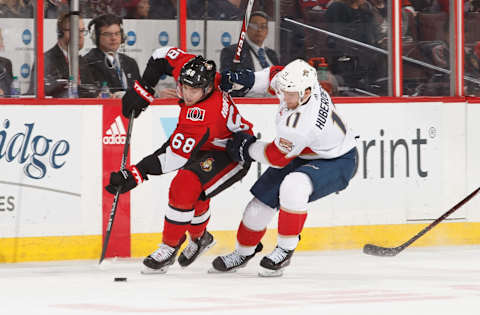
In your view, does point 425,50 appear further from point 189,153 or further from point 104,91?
point 189,153

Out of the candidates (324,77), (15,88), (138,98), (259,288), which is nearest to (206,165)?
(138,98)

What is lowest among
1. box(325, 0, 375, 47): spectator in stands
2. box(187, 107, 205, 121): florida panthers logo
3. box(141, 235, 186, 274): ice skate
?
box(141, 235, 186, 274): ice skate

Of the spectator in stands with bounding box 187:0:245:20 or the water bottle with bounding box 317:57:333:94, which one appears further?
the water bottle with bounding box 317:57:333:94

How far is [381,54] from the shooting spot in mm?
7039

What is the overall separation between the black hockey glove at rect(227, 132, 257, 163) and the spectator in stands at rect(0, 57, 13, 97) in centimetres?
141

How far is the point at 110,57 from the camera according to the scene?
6.42m

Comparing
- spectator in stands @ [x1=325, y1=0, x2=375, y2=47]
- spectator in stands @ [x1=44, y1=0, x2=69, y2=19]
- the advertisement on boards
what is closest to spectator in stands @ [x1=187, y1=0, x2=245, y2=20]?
spectator in stands @ [x1=325, y1=0, x2=375, y2=47]

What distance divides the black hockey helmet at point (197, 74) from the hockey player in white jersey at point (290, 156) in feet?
0.41

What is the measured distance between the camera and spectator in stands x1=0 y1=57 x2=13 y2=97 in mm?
6168

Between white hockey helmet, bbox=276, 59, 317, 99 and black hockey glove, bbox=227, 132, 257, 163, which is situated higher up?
white hockey helmet, bbox=276, 59, 317, 99

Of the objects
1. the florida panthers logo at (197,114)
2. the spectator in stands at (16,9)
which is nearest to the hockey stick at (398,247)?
the florida panthers logo at (197,114)

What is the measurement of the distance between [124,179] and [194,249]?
1.88ft

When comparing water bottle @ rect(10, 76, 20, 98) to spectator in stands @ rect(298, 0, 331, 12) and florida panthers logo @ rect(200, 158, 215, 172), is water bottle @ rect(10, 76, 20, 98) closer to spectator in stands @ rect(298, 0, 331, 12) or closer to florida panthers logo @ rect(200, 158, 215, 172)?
florida panthers logo @ rect(200, 158, 215, 172)

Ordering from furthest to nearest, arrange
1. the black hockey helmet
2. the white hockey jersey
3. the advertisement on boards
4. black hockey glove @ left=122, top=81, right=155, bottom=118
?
1. the advertisement on boards
2. black hockey glove @ left=122, top=81, right=155, bottom=118
3. the black hockey helmet
4. the white hockey jersey
